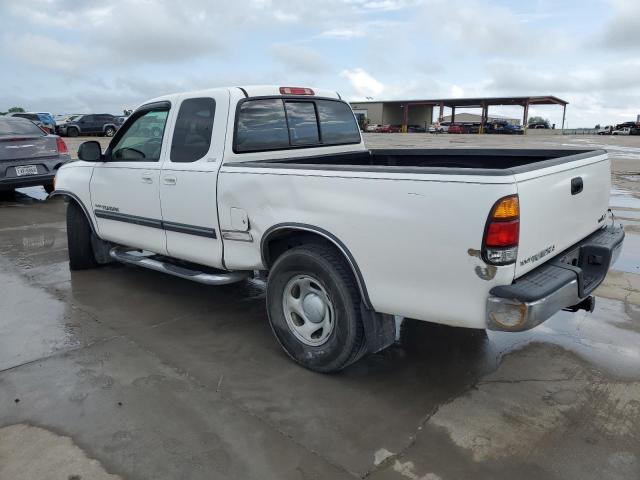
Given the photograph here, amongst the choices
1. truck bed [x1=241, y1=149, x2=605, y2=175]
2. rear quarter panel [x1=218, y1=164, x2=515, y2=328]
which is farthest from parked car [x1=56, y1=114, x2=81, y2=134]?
rear quarter panel [x1=218, y1=164, x2=515, y2=328]

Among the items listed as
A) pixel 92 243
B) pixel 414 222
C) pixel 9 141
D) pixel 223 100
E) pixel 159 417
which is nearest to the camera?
pixel 414 222

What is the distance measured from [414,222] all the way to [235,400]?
5.11ft

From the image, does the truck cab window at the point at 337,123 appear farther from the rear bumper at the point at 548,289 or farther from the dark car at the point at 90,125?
the dark car at the point at 90,125

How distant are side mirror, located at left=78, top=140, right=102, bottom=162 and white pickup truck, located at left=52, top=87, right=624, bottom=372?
0.01 m

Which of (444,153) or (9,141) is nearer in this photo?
(444,153)

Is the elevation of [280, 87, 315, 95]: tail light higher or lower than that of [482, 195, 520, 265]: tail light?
higher

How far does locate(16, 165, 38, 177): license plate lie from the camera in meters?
9.98

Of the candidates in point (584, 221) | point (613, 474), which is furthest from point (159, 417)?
point (584, 221)

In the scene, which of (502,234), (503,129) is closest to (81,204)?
(502,234)

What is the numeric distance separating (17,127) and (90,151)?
6737 mm

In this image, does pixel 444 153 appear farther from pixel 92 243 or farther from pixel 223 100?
pixel 92 243

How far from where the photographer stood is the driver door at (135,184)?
182 inches

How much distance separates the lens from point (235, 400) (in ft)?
10.8

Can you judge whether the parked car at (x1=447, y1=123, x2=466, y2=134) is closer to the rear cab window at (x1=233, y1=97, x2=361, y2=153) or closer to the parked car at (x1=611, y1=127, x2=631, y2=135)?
the parked car at (x1=611, y1=127, x2=631, y2=135)
